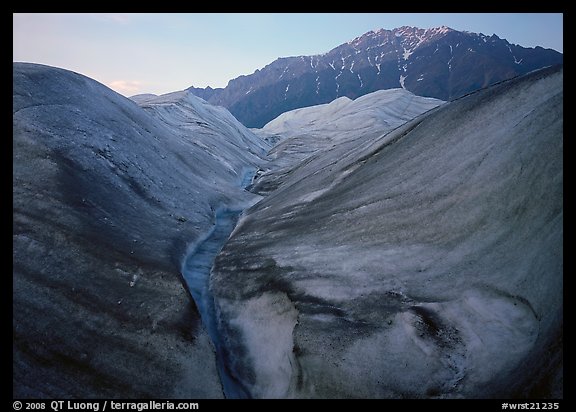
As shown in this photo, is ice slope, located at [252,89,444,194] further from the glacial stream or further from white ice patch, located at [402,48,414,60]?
white ice patch, located at [402,48,414,60]

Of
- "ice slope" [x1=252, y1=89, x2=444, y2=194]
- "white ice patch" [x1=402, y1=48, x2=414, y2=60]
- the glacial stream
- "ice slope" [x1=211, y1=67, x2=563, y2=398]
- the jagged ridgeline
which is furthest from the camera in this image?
"white ice patch" [x1=402, y1=48, x2=414, y2=60]

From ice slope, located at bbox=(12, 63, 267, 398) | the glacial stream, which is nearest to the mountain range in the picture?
the glacial stream

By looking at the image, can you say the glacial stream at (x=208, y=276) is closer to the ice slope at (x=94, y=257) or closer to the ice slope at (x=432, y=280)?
the ice slope at (x=432, y=280)

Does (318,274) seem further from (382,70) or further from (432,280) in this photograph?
(382,70)

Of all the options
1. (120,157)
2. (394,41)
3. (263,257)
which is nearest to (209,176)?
(120,157)

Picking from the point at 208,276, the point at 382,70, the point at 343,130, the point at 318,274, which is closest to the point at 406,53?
the point at 382,70

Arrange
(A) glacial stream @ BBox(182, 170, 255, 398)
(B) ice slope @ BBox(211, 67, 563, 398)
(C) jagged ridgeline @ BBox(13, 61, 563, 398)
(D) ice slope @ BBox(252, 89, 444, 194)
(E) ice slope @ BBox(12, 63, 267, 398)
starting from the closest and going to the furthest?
(B) ice slope @ BBox(211, 67, 563, 398), (C) jagged ridgeline @ BBox(13, 61, 563, 398), (E) ice slope @ BBox(12, 63, 267, 398), (A) glacial stream @ BBox(182, 170, 255, 398), (D) ice slope @ BBox(252, 89, 444, 194)

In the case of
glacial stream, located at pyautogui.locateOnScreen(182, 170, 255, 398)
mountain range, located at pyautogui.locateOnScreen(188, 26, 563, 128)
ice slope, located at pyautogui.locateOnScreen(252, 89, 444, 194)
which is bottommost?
glacial stream, located at pyautogui.locateOnScreen(182, 170, 255, 398)
